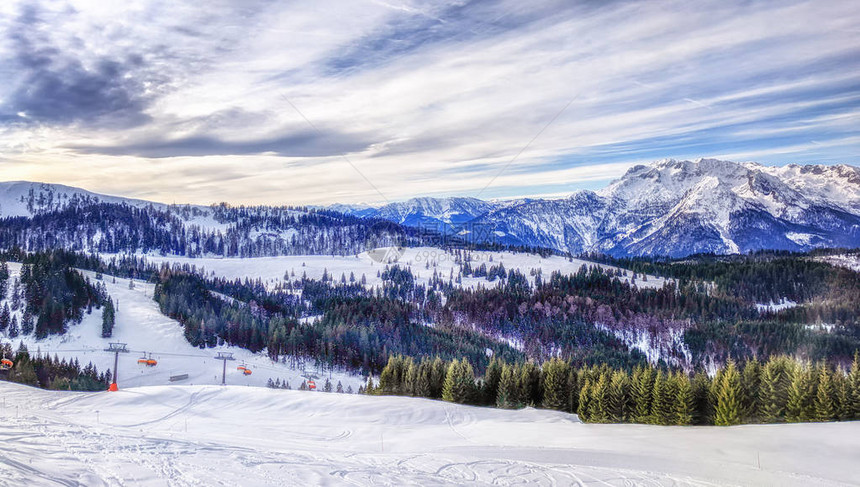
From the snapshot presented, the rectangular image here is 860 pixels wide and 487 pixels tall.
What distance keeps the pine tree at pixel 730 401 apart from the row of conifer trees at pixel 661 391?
2.9 inches

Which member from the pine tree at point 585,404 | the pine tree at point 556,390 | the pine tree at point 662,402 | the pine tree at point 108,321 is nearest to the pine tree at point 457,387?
the pine tree at point 556,390

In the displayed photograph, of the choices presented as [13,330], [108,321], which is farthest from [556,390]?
[13,330]

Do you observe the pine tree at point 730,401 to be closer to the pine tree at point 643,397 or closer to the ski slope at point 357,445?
the ski slope at point 357,445

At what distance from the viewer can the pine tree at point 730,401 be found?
4200cm

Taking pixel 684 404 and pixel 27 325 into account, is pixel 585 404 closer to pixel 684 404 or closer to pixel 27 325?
pixel 684 404

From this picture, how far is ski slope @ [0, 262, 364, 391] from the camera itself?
9538 centimetres

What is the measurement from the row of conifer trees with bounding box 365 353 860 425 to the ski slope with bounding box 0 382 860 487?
103 inches

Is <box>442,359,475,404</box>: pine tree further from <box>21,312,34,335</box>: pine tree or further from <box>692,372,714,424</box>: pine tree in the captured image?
<box>21,312,34,335</box>: pine tree

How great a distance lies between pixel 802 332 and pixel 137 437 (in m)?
186

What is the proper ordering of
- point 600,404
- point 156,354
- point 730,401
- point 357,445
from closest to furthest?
point 357,445, point 730,401, point 600,404, point 156,354

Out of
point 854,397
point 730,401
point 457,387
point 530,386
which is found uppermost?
point 854,397

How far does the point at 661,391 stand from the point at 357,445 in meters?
27.9

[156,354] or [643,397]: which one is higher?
[643,397]

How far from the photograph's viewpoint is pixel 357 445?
33.5 m
